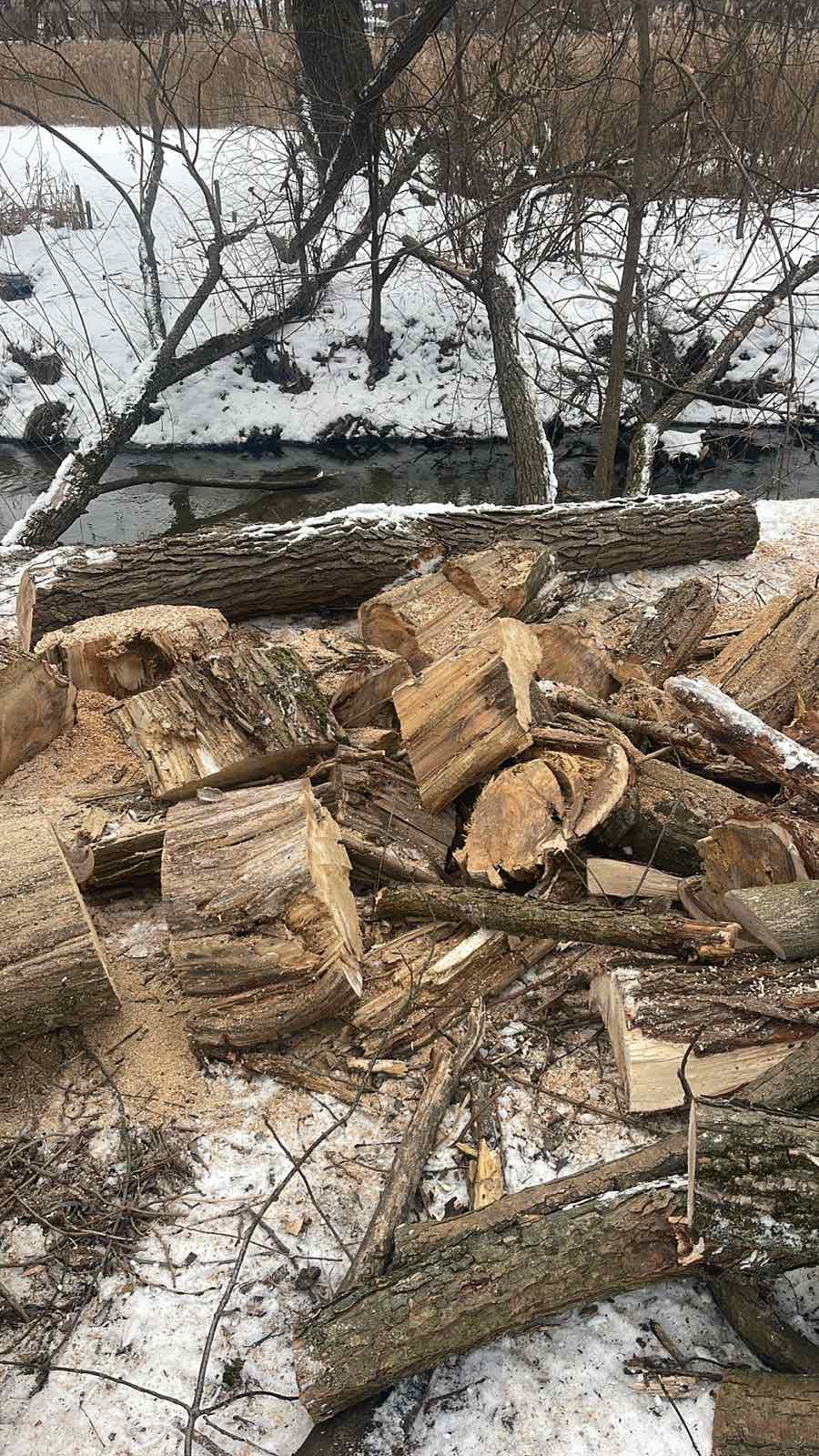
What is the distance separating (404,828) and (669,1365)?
1.52m

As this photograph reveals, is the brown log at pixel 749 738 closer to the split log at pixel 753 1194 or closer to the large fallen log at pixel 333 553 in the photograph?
the split log at pixel 753 1194

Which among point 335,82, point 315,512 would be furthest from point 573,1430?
point 335,82

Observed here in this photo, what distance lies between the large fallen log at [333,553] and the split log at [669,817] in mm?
2167

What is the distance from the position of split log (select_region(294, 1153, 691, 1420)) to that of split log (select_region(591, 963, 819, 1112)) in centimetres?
32

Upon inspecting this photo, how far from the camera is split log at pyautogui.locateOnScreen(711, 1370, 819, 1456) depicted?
1.50 metres

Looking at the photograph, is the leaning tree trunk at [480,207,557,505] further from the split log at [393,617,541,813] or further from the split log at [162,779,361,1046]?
A: the split log at [162,779,361,1046]

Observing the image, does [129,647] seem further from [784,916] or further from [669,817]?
[784,916]

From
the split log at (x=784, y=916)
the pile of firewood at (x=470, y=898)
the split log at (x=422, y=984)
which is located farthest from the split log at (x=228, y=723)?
the split log at (x=784, y=916)

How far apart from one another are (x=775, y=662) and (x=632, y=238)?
10.6 ft

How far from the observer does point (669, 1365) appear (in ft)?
5.56

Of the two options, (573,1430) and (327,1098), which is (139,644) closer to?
(327,1098)

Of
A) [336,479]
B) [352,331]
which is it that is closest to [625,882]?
[336,479]

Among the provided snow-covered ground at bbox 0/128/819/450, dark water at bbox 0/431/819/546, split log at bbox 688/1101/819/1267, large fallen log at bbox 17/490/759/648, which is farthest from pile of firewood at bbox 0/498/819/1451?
snow-covered ground at bbox 0/128/819/450

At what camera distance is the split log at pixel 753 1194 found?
1.59 metres
